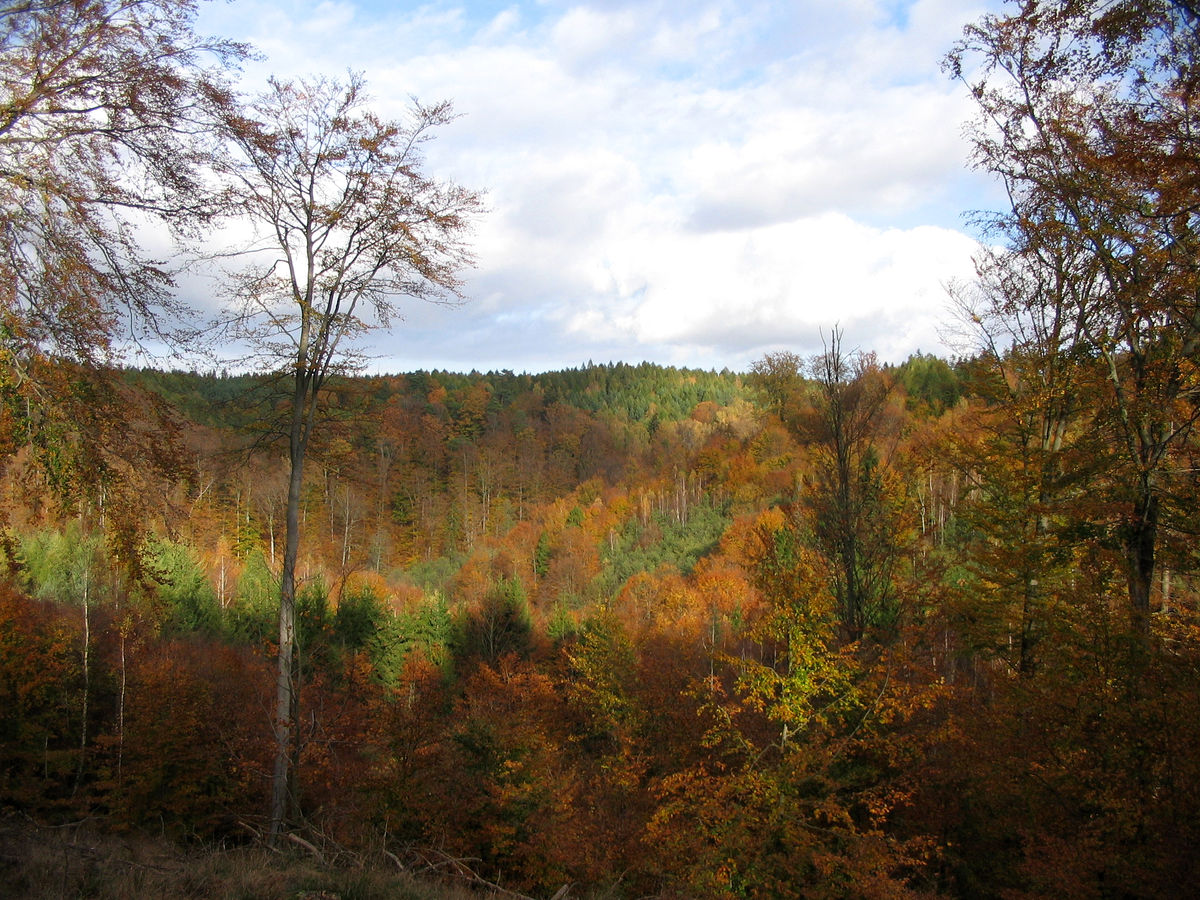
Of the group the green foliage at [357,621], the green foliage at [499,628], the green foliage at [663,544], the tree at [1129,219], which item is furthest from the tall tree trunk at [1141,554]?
the green foliage at [663,544]

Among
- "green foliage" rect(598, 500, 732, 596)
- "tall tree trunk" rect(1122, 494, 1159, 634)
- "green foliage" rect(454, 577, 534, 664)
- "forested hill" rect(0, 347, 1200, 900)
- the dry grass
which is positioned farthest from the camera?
"green foliage" rect(598, 500, 732, 596)

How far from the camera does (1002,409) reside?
12.6 m

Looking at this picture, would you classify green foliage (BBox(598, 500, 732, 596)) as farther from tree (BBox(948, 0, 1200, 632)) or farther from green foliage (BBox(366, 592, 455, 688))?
tree (BBox(948, 0, 1200, 632))

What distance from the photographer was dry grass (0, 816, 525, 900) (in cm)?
483

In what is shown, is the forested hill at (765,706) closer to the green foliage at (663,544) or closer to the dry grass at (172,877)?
the dry grass at (172,877)

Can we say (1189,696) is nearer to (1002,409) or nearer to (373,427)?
(1002,409)

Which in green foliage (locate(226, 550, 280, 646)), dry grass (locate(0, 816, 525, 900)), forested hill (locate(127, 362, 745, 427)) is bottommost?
green foliage (locate(226, 550, 280, 646))

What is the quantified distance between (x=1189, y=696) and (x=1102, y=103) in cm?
752

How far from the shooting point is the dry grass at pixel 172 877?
15.9ft

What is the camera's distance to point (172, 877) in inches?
208

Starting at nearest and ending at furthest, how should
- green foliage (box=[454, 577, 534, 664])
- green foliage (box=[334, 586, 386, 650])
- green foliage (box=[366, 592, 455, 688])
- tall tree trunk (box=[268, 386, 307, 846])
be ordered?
1. tall tree trunk (box=[268, 386, 307, 846])
2. green foliage (box=[366, 592, 455, 688])
3. green foliage (box=[454, 577, 534, 664])
4. green foliage (box=[334, 586, 386, 650])

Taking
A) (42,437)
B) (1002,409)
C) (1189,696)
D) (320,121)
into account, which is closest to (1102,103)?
(1002,409)

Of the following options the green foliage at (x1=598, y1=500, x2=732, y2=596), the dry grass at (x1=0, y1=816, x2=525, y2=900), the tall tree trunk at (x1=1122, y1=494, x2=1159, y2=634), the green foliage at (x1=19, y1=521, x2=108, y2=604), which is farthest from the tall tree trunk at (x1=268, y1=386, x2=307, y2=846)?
the green foliage at (x1=598, y1=500, x2=732, y2=596)

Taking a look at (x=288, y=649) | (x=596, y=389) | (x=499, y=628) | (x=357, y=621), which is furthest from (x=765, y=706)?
(x=596, y=389)
